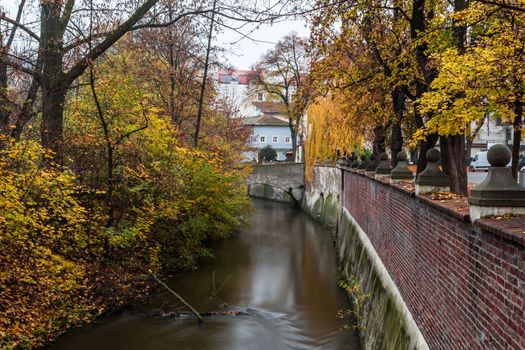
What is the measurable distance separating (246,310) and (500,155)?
9.99 meters

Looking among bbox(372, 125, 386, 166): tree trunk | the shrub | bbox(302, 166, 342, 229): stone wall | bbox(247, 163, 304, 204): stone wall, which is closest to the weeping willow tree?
bbox(302, 166, 342, 229): stone wall

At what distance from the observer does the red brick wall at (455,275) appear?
3355mm

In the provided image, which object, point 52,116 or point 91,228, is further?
point 52,116

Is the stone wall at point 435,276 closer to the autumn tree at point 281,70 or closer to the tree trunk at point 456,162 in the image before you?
the tree trunk at point 456,162

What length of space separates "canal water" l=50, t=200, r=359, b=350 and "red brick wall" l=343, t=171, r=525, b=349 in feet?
12.5

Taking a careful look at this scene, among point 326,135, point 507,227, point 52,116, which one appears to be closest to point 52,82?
point 52,116

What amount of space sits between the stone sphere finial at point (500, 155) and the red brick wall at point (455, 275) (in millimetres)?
563

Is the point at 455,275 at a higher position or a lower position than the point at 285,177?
higher

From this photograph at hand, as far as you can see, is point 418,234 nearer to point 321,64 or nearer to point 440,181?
point 440,181

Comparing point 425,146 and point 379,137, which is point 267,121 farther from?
point 425,146

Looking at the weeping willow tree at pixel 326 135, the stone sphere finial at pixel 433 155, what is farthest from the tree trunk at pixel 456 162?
the weeping willow tree at pixel 326 135

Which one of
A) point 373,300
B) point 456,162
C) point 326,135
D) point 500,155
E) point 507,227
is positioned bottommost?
point 373,300

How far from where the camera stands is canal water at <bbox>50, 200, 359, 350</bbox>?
1027 centimetres

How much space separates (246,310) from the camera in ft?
41.7
